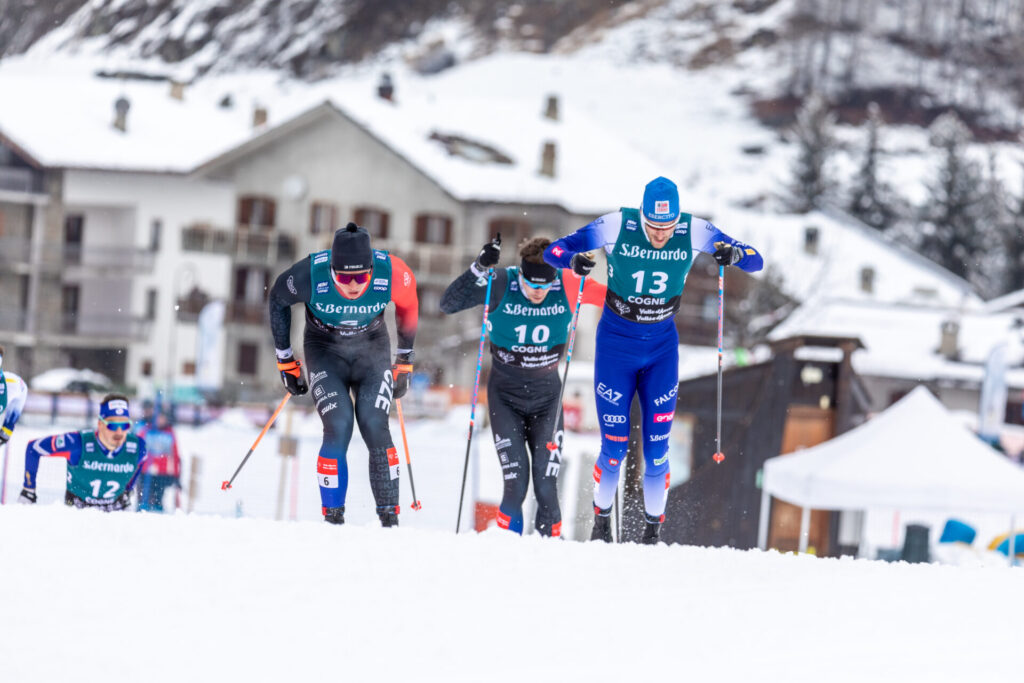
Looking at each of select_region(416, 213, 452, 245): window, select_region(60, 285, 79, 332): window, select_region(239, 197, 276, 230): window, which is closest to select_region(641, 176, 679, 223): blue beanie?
select_region(416, 213, 452, 245): window

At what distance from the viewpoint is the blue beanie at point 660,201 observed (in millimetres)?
6184

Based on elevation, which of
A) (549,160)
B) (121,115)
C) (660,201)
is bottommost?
(660,201)

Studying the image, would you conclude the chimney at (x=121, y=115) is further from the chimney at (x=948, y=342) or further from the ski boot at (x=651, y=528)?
the ski boot at (x=651, y=528)

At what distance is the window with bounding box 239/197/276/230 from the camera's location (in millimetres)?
33062

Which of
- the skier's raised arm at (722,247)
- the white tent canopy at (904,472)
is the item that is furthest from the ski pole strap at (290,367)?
the white tent canopy at (904,472)

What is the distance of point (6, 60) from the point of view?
47.7m

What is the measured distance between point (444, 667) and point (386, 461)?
254 centimetres

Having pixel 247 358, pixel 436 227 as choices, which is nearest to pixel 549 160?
pixel 436 227

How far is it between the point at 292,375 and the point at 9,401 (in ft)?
6.13

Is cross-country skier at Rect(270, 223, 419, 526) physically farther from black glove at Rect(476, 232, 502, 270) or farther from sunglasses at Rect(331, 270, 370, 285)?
black glove at Rect(476, 232, 502, 270)

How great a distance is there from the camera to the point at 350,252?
6023 millimetres

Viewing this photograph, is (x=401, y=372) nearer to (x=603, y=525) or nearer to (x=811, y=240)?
(x=603, y=525)

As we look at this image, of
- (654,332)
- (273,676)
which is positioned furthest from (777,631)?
(654,332)

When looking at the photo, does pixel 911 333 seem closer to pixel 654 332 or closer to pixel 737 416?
pixel 737 416
